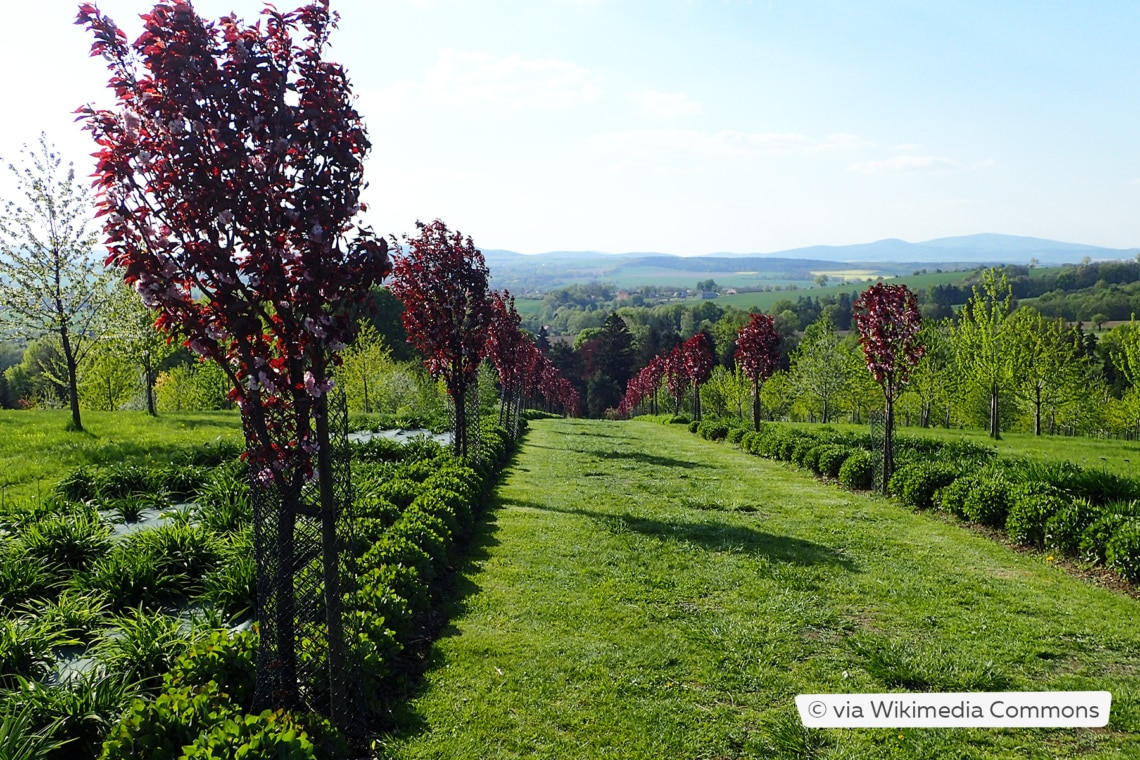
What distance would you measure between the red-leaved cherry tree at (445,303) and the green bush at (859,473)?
8070 millimetres

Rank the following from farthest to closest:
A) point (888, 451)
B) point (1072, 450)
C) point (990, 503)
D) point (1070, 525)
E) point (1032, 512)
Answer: point (1072, 450)
point (888, 451)
point (990, 503)
point (1032, 512)
point (1070, 525)

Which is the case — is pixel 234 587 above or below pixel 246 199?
A: below

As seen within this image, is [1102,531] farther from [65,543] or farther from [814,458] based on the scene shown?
[65,543]

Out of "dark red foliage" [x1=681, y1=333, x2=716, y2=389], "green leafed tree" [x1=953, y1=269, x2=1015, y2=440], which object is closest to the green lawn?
"dark red foliage" [x1=681, y1=333, x2=716, y2=389]

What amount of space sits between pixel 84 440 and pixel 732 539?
14595mm

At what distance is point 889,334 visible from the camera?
43.4 feet

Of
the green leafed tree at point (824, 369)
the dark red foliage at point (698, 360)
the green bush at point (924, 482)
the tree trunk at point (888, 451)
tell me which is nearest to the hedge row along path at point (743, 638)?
the green bush at point (924, 482)

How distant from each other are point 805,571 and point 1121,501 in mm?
4800

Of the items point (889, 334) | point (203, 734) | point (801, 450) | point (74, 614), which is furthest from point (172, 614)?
point (801, 450)

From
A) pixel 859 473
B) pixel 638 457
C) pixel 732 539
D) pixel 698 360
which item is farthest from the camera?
pixel 698 360

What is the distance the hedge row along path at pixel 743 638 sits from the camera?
4.73m

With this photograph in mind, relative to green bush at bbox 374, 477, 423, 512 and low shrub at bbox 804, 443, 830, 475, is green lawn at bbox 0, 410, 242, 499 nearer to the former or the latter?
green bush at bbox 374, 477, 423, 512

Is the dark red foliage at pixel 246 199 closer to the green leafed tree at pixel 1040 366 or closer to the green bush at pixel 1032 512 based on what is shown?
the green bush at pixel 1032 512

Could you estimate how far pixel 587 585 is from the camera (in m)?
7.82
